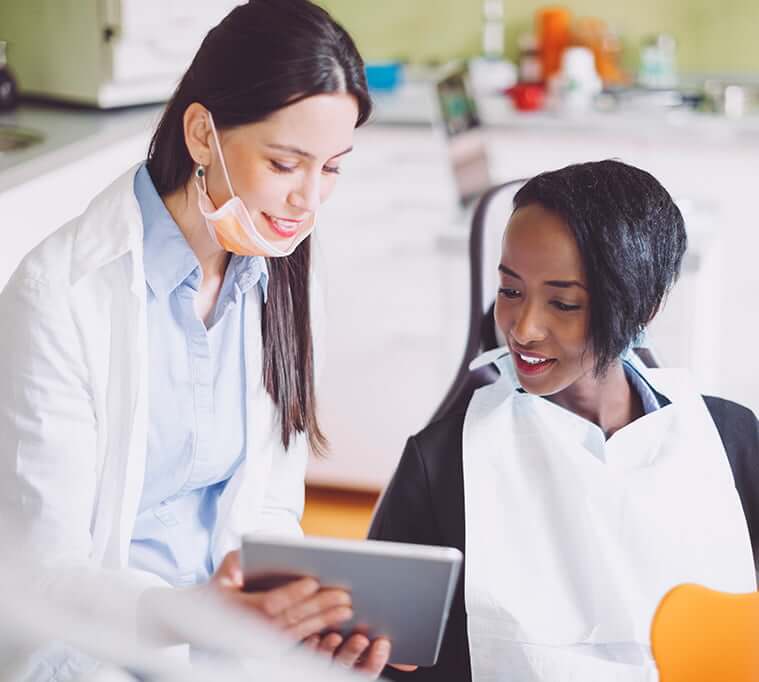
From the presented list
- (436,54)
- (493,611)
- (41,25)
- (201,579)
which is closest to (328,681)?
(493,611)

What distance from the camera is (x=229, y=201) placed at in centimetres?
117

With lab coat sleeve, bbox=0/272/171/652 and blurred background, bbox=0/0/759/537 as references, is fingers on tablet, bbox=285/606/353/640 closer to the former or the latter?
lab coat sleeve, bbox=0/272/171/652

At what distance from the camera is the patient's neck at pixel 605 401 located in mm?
1250

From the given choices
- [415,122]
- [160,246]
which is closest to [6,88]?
[415,122]

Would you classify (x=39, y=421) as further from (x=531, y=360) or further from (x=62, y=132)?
(x=62, y=132)

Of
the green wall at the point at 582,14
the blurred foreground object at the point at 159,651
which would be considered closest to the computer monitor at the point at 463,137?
the green wall at the point at 582,14

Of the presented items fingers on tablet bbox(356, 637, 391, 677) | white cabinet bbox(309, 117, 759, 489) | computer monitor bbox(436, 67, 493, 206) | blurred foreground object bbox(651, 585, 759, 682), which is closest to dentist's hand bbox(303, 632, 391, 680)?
fingers on tablet bbox(356, 637, 391, 677)

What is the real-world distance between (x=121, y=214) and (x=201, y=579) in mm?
464

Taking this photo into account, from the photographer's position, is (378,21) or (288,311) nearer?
(288,311)

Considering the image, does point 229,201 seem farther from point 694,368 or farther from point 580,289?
point 694,368

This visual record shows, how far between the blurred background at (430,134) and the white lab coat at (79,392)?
2.77 feet

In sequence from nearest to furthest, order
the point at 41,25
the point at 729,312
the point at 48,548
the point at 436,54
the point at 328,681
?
the point at 328,681 → the point at 48,548 → the point at 41,25 → the point at 729,312 → the point at 436,54

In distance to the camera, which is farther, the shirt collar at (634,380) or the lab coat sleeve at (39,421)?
the shirt collar at (634,380)

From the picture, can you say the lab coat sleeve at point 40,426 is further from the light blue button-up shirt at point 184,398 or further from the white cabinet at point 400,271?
the white cabinet at point 400,271
